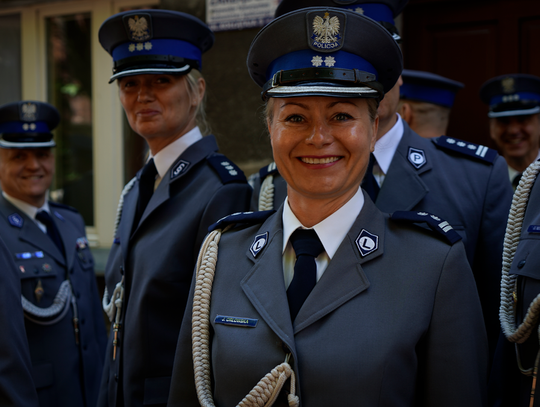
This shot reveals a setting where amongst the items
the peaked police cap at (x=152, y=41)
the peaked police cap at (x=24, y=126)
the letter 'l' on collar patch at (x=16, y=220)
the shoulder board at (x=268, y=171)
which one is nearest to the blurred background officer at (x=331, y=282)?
the shoulder board at (x=268, y=171)

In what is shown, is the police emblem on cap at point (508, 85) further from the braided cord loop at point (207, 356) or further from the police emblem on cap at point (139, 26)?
the braided cord loop at point (207, 356)

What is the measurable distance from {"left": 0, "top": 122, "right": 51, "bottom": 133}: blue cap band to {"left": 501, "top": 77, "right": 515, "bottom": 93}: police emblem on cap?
3049mm

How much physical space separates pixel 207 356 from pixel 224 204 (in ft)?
2.52

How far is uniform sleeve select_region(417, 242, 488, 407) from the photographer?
140 cm

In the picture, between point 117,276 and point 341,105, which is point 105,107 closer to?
point 117,276

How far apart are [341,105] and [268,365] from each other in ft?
2.43

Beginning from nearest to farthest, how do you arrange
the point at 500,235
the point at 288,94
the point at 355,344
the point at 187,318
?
1. the point at 355,344
2. the point at 288,94
3. the point at 187,318
4. the point at 500,235

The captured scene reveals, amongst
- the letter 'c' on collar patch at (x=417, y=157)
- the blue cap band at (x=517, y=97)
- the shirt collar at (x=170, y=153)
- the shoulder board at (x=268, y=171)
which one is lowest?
the shoulder board at (x=268, y=171)

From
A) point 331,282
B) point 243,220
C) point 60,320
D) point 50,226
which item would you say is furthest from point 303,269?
point 50,226

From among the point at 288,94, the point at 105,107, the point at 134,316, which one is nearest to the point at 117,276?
the point at 134,316

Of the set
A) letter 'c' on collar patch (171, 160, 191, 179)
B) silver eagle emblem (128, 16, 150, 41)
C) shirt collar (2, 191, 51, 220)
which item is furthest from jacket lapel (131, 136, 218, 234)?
shirt collar (2, 191, 51, 220)

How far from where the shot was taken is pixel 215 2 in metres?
3.97

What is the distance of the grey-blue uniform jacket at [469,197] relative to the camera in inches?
79.6

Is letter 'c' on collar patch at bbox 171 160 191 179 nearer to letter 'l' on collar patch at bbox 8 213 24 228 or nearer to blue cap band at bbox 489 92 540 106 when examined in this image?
letter 'l' on collar patch at bbox 8 213 24 228
